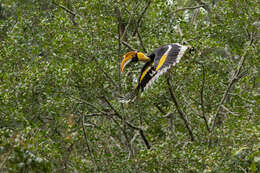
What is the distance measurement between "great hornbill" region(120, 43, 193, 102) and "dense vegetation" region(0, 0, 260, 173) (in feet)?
0.72

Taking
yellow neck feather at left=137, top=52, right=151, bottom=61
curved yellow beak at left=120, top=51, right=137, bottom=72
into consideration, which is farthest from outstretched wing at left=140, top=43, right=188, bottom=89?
curved yellow beak at left=120, top=51, right=137, bottom=72

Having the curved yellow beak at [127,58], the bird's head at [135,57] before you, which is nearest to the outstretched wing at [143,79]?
the bird's head at [135,57]

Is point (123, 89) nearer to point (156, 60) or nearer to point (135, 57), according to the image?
point (135, 57)

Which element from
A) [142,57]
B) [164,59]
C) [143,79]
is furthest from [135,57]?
[164,59]

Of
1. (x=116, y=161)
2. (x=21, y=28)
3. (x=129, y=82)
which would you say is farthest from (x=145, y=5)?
(x=116, y=161)

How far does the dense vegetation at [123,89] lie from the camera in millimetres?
4777

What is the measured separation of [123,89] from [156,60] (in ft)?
2.69

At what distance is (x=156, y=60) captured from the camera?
5188 millimetres

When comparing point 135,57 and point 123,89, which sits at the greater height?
point 135,57

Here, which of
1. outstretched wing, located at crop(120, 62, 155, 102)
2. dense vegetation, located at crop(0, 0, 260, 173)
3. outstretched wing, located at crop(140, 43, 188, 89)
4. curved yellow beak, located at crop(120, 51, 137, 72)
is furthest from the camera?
curved yellow beak, located at crop(120, 51, 137, 72)

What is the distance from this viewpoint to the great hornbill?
4930 millimetres

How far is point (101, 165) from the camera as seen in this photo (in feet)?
17.8

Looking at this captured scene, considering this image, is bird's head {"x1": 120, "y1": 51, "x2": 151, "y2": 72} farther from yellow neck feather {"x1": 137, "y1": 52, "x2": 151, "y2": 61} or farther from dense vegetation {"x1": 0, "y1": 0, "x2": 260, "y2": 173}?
dense vegetation {"x1": 0, "y1": 0, "x2": 260, "y2": 173}

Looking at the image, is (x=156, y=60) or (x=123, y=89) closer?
(x=156, y=60)
